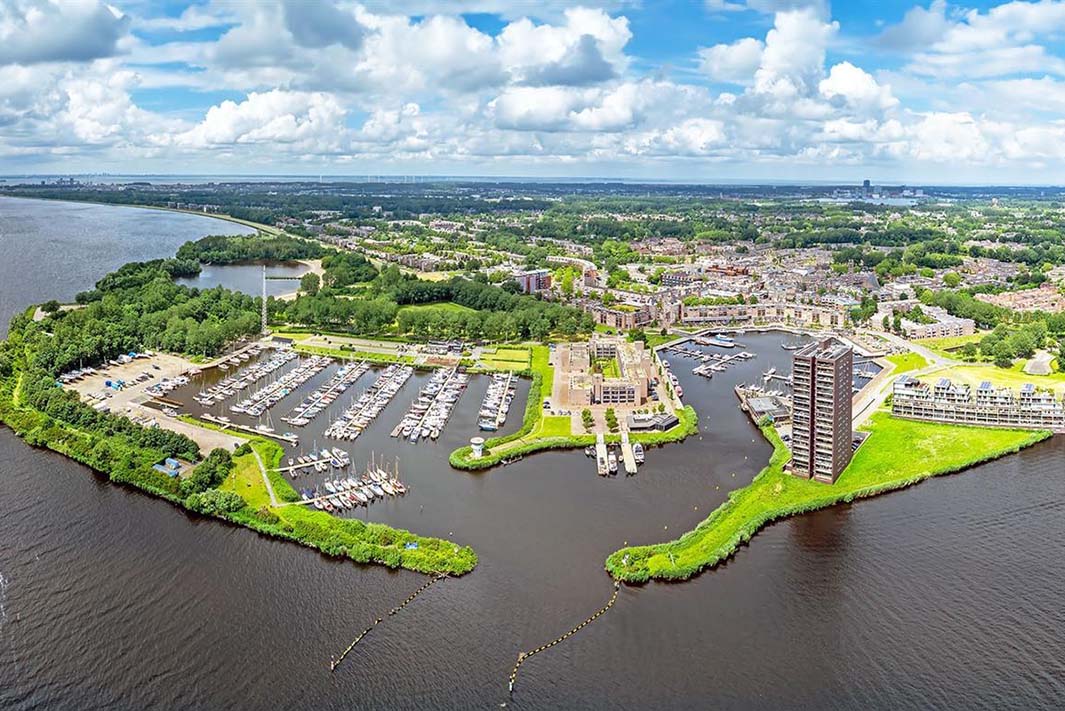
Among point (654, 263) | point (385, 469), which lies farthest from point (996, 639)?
point (654, 263)

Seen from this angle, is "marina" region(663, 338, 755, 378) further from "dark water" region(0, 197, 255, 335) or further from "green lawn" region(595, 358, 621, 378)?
"dark water" region(0, 197, 255, 335)

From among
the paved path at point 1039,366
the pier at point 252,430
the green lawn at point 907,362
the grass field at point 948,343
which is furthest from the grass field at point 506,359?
the paved path at point 1039,366

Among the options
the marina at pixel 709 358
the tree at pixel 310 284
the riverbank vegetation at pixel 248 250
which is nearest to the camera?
the marina at pixel 709 358

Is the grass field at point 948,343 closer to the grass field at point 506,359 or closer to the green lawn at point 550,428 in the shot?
the grass field at point 506,359

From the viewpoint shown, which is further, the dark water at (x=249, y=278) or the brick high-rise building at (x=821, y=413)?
the dark water at (x=249, y=278)

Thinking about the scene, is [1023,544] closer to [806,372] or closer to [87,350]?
[806,372]

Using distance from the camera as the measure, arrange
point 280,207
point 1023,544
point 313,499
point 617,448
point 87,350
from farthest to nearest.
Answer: point 280,207, point 87,350, point 617,448, point 313,499, point 1023,544

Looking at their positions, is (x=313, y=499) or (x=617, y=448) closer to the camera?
(x=313, y=499)
